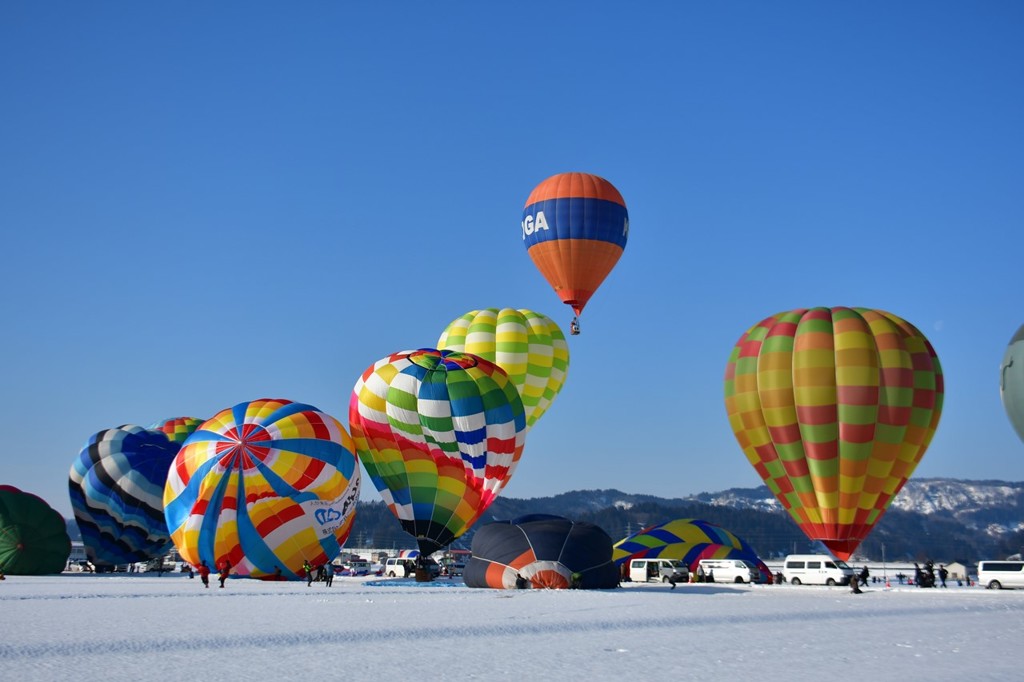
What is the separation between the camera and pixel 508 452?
35.7 m

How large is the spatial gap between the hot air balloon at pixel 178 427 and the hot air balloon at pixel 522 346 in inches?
489

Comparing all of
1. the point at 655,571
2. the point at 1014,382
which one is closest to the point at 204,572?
the point at 655,571

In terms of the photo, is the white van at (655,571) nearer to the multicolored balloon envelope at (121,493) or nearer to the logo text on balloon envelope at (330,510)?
the logo text on balloon envelope at (330,510)

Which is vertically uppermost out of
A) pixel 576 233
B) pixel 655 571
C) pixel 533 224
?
pixel 533 224

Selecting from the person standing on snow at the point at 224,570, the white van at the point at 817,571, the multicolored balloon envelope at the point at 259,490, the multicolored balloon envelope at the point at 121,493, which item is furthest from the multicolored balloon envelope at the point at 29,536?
the white van at the point at 817,571

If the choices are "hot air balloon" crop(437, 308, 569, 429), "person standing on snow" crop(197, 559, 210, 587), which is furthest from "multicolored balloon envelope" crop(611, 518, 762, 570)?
"person standing on snow" crop(197, 559, 210, 587)

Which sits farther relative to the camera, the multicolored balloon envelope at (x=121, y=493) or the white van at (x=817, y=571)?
the multicolored balloon envelope at (x=121, y=493)

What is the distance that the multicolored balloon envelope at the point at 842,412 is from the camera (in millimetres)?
32094

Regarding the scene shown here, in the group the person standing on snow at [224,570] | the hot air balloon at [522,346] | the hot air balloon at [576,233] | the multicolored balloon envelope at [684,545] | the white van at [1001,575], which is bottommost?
the person standing on snow at [224,570]

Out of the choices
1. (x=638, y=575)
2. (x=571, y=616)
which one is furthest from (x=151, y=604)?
(x=638, y=575)

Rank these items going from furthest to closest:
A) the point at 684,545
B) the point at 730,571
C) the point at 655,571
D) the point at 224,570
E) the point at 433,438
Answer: the point at 684,545
the point at 730,571
the point at 655,571
the point at 433,438
the point at 224,570

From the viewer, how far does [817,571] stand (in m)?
37.2

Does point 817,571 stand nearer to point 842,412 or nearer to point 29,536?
point 842,412

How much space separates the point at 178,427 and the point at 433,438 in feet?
58.8
